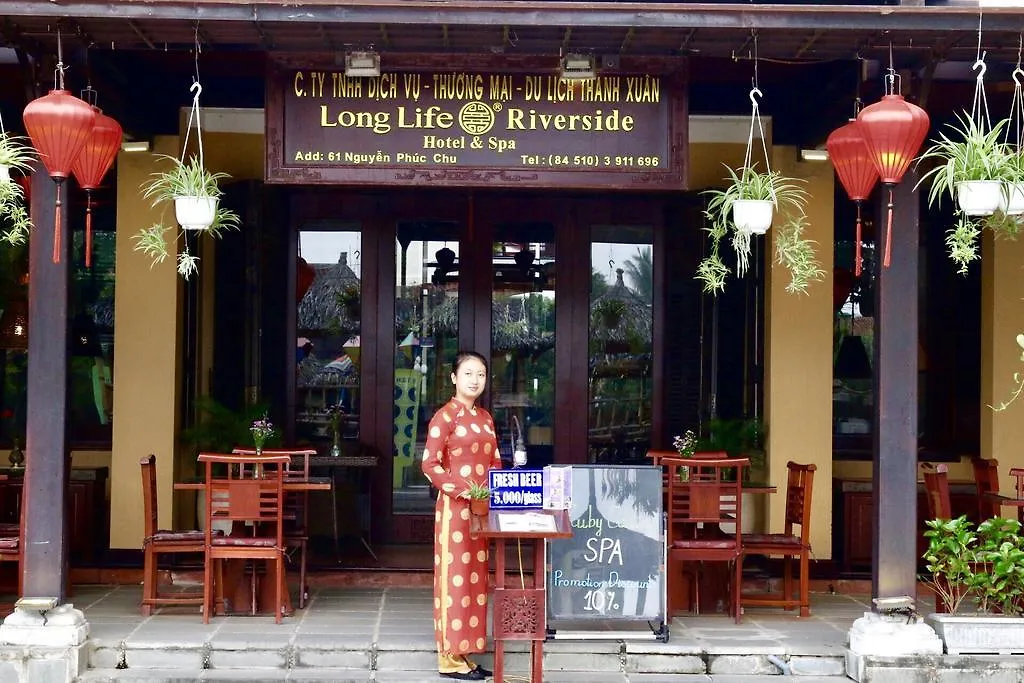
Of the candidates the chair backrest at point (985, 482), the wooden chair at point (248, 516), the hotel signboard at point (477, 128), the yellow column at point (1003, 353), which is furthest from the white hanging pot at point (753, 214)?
the yellow column at point (1003, 353)

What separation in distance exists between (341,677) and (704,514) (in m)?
2.63

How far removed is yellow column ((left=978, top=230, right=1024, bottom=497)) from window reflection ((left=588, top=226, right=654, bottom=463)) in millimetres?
2711

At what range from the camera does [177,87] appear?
8.79 meters

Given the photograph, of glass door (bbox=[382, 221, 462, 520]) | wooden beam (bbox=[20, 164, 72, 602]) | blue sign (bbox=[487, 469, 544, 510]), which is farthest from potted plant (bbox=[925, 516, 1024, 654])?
wooden beam (bbox=[20, 164, 72, 602])

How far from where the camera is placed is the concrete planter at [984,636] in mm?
6668

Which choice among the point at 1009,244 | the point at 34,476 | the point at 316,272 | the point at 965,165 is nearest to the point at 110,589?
the point at 34,476

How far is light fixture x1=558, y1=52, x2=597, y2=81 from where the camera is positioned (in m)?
6.51

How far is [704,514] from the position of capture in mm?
7719

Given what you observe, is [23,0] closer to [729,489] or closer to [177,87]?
[177,87]

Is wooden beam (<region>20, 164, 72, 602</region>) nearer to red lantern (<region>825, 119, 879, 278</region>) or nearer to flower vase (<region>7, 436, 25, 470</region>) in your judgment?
flower vase (<region>7, 436, 25, 470</region>)

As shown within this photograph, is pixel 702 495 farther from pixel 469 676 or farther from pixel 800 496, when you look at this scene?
pixel 469 676

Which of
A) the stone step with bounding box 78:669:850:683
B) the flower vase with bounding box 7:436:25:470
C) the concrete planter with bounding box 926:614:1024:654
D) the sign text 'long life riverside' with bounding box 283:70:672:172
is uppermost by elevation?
the sign text 'long life riverside' with bounding box 283:70:672:172

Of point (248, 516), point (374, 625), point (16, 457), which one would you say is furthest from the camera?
point (16, 457)

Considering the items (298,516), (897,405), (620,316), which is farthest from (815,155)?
(298,516)
